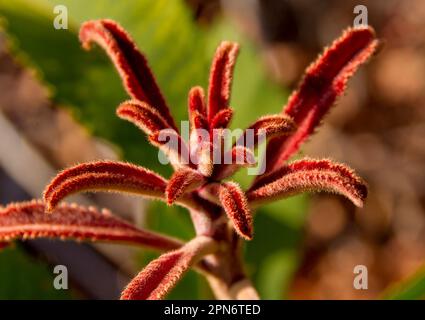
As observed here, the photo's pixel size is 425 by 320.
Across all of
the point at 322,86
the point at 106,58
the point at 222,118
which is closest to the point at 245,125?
the point at 106,58

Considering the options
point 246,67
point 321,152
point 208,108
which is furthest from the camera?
point 321,152

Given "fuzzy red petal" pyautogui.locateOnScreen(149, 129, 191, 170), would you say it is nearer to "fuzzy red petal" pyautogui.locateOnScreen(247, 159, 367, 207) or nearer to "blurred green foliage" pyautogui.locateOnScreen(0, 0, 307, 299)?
"fuzzy red petal" pyautogui.locateOnScreen(247, 159, 367, 207)

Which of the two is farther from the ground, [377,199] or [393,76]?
[393,76]

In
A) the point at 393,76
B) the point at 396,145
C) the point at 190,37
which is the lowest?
the point at 190,37

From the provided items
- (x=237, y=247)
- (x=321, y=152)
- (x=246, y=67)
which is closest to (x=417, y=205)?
(x=321, y=152)

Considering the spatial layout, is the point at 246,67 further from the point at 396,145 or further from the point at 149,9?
the point at 396,145

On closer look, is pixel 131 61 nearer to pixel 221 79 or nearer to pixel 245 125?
pixel 221 79

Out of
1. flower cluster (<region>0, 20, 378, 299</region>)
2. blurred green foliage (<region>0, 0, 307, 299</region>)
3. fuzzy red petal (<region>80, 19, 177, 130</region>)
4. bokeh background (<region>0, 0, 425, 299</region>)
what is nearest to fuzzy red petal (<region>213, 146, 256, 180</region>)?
flower cluster (<region>0, 20, 378, 299</region>)
